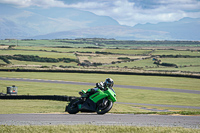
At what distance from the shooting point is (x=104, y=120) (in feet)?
54.3

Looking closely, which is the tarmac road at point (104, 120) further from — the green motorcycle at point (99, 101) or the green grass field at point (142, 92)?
the green grass field at point (142, 92)

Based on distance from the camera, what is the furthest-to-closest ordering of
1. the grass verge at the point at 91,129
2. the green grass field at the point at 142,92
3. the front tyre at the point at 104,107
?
the green grass field at the point at 142,92 → the front tyre at the point at 104,107 → the grass verge at the point at 91,129

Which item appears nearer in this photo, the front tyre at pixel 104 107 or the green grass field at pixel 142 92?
the front tyre at pixel 104 107

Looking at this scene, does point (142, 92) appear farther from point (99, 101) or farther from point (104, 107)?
point (99, 101)

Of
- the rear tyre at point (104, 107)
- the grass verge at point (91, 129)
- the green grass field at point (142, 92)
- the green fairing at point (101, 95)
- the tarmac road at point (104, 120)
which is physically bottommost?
the green grass field at point (142, 92)

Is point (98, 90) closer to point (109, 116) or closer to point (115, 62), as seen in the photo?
point (109, 116)

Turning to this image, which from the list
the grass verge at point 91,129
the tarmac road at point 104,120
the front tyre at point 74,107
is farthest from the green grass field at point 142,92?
the grass verge at point 91,129

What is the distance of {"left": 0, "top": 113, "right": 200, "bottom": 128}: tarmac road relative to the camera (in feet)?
52.1

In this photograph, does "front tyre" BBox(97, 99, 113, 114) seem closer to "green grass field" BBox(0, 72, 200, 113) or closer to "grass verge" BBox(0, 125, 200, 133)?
"grass verge" BBox(0, 125, 200, 133)

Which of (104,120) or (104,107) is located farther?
(104,107)

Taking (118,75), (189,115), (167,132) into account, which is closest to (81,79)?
(118,75)

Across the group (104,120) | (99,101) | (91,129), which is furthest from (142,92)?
(91,129)

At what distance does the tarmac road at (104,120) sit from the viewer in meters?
15.9

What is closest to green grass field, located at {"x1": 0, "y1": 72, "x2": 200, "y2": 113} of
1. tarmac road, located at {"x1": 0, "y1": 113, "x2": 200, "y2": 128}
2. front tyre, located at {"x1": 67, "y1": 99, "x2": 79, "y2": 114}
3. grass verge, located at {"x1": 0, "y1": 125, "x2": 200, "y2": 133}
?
front tyre, located at {"x1": 67, "y1": 99, "x2": 79, "y2": 114}
